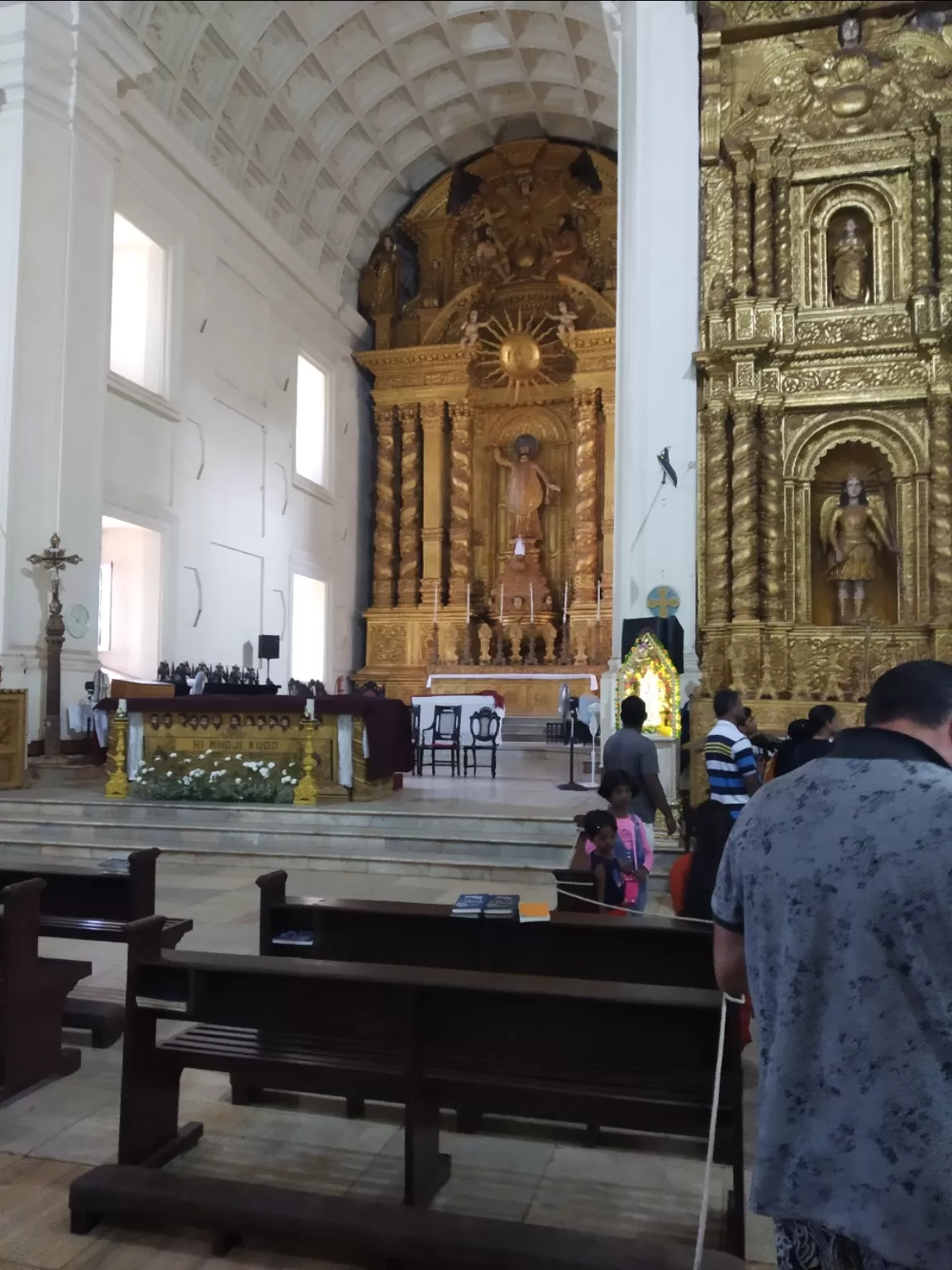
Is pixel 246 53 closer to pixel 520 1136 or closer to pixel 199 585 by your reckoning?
pixel 199 585

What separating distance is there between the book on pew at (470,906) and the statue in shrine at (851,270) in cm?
1143

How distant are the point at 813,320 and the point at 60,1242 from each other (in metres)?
12.4

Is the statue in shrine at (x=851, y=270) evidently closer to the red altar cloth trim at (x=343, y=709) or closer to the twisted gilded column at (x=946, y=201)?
the twisted gilded column at (x=946, y=201)

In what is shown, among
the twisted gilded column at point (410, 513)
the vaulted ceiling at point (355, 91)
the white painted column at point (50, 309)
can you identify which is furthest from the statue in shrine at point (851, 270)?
the twisted gilded column at point (410, 513)

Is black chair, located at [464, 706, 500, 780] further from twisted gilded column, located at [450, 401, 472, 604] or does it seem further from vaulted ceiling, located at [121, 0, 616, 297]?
vaulted ceiling, located at [121, 0, 616, 297]

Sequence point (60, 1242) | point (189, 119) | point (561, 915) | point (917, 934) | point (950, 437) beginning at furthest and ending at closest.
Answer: point (189, 119) → point (950, 437) → point (561, 915) → point (60, 1242) → point (917, 934)

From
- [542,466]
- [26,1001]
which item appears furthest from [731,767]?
[542,466]

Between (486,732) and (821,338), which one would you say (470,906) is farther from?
(821,338)

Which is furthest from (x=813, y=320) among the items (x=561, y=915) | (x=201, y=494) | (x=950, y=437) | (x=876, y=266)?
(x=561, y=915)

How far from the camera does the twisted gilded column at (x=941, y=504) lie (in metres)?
11.8

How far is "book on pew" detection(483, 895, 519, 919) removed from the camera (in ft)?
11.1

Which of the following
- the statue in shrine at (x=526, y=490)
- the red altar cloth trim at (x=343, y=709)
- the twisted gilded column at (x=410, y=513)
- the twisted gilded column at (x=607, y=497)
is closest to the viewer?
the red altar cloth trim at (x=343, y=709)

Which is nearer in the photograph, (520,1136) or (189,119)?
(520,1136)

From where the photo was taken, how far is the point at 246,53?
15109mm
